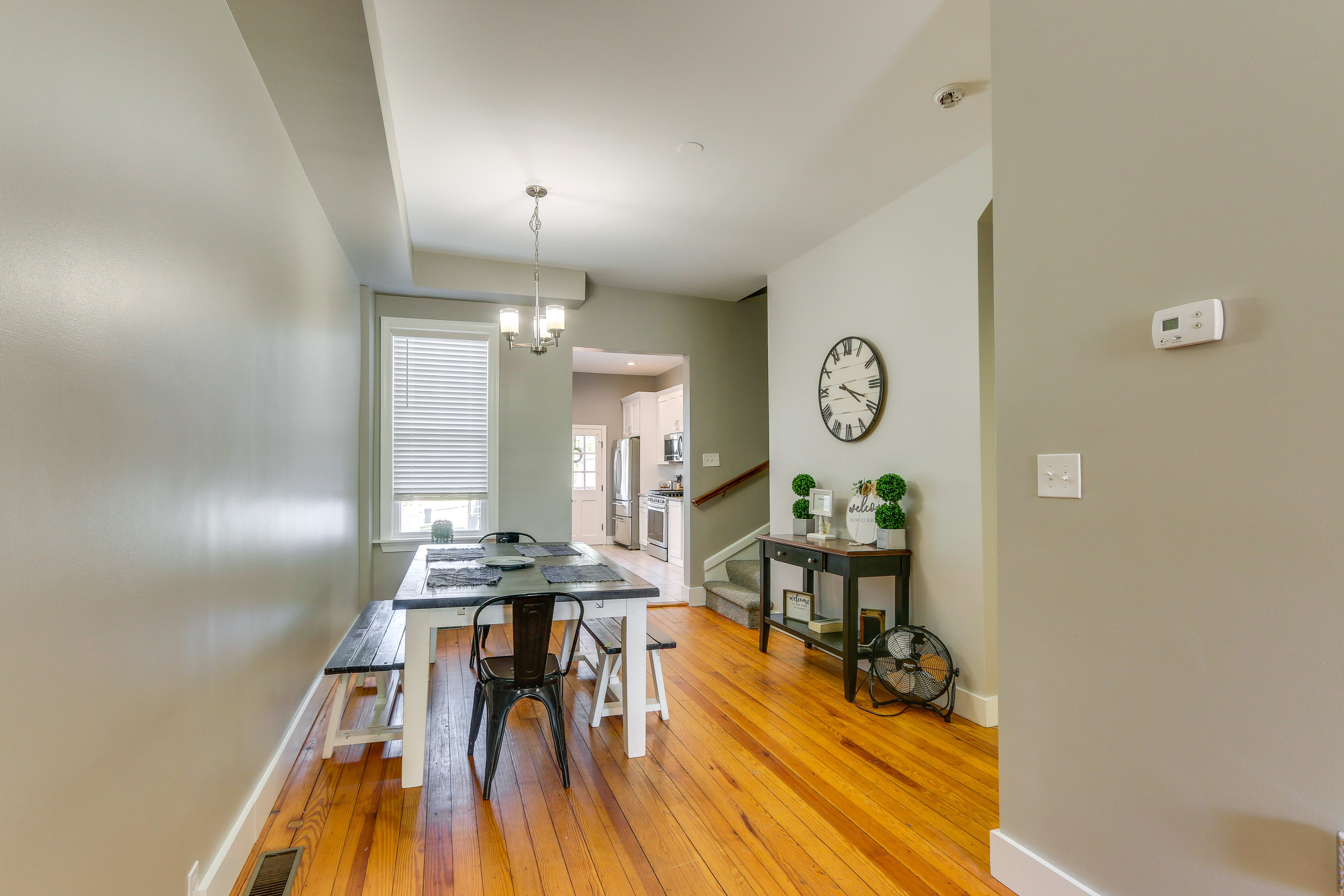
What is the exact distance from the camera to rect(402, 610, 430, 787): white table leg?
8.10ft

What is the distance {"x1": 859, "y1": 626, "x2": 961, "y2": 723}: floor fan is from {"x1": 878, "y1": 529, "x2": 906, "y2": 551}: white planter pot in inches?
17.0

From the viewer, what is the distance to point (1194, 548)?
55.9 inches

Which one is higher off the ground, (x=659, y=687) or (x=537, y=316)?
(x=537, y=316)

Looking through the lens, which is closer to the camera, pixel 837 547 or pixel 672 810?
pixel 672 810

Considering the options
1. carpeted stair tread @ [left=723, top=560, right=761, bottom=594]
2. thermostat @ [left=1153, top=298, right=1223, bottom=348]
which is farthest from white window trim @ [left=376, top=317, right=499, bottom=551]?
thermostat @ [left=1153, top=298, right=1223, bottom=348]

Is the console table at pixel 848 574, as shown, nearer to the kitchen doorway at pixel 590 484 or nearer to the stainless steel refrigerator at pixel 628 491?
the stainless steel refrigerator at pixel 628 491

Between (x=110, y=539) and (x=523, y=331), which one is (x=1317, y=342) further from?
(x=523, y=331)

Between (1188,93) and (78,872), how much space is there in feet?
8.84

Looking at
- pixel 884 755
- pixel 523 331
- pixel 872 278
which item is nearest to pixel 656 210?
pixel 872 278

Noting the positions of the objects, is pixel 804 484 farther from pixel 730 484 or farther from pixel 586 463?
pixel 586 463

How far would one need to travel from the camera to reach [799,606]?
13.6 feet

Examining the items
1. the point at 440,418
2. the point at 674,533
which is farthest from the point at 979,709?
the point at 674,533

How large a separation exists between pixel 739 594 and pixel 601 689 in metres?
2.27

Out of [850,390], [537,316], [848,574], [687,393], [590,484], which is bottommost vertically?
[848,574]
